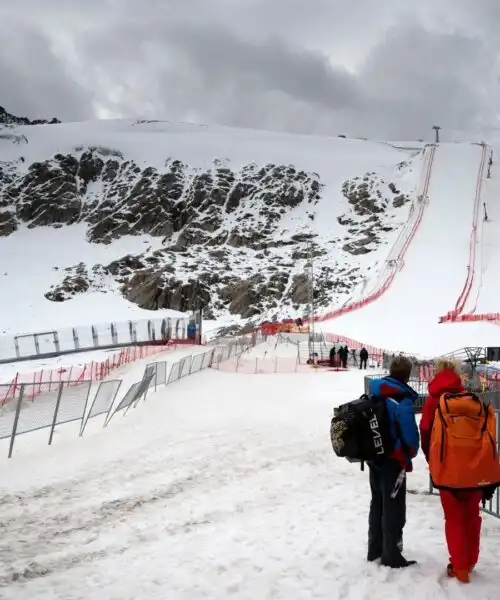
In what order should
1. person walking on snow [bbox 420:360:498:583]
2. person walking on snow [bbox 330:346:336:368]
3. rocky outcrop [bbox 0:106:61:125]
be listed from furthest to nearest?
rocky outcrop [bbox 0:106:61:125] < person walking on snow [bbox 330:346:336:368] < person walking on snow [bbox 420:360:498:583]

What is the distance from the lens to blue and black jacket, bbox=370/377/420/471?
502 centimetres

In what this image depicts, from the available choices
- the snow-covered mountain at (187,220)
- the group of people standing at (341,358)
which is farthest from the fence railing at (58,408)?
the snow-covered mountain at (187,220)

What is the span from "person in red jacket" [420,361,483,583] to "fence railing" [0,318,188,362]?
33408 mm

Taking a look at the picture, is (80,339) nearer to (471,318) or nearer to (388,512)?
(471,318)

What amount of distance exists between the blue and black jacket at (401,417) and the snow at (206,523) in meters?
1.09

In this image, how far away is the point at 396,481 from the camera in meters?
5.17

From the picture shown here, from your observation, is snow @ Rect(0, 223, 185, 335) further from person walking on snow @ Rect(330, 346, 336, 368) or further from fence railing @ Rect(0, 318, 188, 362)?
person walking on snow @ Rect(330, 346, 336, 368)

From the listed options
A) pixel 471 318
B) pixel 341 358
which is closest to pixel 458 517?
pixel 341 358

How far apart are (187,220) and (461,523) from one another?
7904 cm

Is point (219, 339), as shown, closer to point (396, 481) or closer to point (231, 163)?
point (396, 481)

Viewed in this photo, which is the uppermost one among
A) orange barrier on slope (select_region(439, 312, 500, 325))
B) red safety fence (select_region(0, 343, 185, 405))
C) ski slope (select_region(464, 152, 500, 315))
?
ski slope (select_region(464, 152, 500, 315))

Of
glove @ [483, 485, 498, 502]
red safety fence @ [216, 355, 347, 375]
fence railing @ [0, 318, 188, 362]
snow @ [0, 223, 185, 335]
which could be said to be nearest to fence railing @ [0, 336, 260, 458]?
glove @ [483, 485, 498, 502]

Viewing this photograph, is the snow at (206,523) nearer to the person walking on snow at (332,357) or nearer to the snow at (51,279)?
the person walking on snow at (332,357)

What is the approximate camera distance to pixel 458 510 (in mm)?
4859
